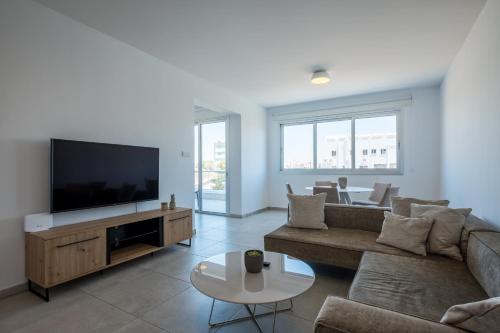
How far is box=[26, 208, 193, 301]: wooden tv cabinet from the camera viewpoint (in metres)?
2.25

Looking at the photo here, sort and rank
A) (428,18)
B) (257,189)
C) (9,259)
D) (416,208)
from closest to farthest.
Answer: (9,259) → (416,208) → (428,18) → (257,189)

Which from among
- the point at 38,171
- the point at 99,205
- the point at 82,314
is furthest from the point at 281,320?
the point at 38,171

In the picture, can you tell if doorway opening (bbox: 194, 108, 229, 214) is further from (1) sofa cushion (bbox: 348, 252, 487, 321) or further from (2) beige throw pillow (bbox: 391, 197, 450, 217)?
(1) sofa cushion (bbox: 348, 252, 487, 321)

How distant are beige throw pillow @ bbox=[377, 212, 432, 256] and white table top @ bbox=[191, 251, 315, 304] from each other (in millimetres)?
988

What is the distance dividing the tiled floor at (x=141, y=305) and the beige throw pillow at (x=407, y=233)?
0.63 meters

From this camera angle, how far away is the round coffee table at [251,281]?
1555 mm

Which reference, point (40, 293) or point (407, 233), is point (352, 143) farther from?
point (40, 293)

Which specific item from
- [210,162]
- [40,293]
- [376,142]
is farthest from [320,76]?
[40,293]

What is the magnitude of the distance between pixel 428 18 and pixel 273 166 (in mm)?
4622

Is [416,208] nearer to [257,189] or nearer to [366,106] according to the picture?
[366,106]

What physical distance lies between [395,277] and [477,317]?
104cm

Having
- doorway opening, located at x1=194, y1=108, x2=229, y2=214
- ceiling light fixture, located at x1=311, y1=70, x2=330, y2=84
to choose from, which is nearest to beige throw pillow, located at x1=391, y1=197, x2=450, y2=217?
ceiling light fixture, located at x1=311, y1=70, x2=330, y2=84

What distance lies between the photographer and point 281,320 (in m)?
1.93

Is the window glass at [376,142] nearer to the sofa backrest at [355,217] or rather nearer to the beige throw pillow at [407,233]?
the sofa backrest at [355,217]
